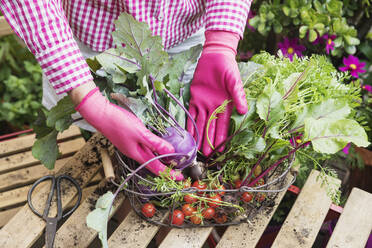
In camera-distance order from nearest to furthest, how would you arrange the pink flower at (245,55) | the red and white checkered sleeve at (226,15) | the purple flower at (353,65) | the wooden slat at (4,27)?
the red and white checkered sleeve at (226,15), the wooden slat at (4,27), the purple flower at (353,65), the pink flower at (245,55)

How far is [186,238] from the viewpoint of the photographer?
2.68 ft

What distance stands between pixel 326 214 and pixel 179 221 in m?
0.41

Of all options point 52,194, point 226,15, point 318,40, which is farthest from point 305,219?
point 318,40

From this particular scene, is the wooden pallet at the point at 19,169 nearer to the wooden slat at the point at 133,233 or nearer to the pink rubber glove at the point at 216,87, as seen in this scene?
the wooden slat at the point at 133,233

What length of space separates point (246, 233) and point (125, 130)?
1.31 ft

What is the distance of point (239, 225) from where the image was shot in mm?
863

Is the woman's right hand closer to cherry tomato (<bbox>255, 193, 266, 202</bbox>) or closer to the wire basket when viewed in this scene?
the wire basket

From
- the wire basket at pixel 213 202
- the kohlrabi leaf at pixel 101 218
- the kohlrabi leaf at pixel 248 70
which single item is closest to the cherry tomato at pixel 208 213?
the wire basket at pixel 213 202

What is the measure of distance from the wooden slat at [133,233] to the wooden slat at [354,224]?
45 centimetres

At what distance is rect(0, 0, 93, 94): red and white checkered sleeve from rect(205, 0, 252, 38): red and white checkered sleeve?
0.35 metres

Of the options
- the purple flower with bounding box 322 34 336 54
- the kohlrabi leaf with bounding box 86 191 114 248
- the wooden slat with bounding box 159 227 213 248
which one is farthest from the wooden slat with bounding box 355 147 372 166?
the kohlrabi leaf with bounding box 86 191 114 248

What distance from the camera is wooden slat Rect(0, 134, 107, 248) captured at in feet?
2.73

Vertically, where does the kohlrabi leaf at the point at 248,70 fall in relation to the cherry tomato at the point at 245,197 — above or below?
above

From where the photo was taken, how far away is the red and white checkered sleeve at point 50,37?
2.38 feet
